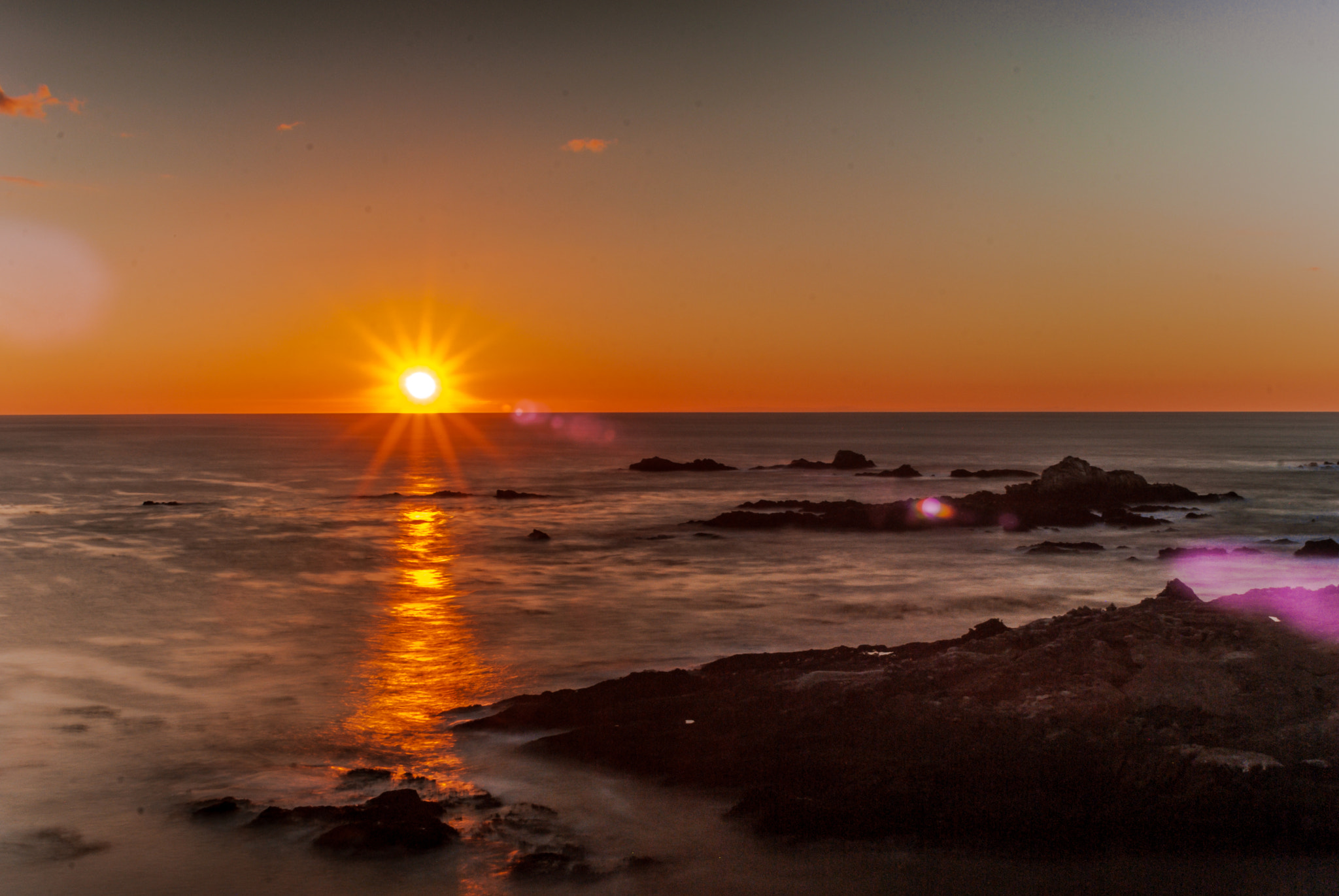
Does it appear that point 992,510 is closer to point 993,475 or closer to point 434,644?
point 434,644

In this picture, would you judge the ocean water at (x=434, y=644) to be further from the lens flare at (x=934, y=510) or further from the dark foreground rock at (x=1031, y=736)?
the lens flare at (x=934, y=510)

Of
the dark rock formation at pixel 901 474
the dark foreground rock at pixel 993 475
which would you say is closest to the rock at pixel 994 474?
the dark foreground rock at pixel 993 475

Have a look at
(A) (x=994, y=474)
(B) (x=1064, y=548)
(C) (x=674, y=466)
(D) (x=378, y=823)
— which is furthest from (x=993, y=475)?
(D) (x=378, y=823)

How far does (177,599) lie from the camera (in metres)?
29.2

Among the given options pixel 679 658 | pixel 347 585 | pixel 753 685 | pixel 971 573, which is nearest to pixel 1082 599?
pixel 971 573

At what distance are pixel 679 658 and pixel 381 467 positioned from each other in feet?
298

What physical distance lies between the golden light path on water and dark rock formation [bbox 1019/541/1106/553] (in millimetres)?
21595

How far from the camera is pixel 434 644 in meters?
22.5

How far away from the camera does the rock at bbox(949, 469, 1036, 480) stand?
8519cm

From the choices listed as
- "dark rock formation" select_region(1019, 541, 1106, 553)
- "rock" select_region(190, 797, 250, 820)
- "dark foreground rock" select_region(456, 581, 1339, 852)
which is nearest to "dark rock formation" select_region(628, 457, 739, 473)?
"dark rock formation" select_region(1019, 541, 1106, 553)

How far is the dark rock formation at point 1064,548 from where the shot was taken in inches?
1489

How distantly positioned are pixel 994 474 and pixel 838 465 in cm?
1794

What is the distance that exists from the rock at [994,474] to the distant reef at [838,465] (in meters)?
12.9

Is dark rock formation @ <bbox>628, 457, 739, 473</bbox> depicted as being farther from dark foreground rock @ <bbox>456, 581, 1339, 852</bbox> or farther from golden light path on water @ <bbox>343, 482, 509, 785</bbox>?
dark foreground rock @ <bbox>456, 581, 1339, 852</bbox>
